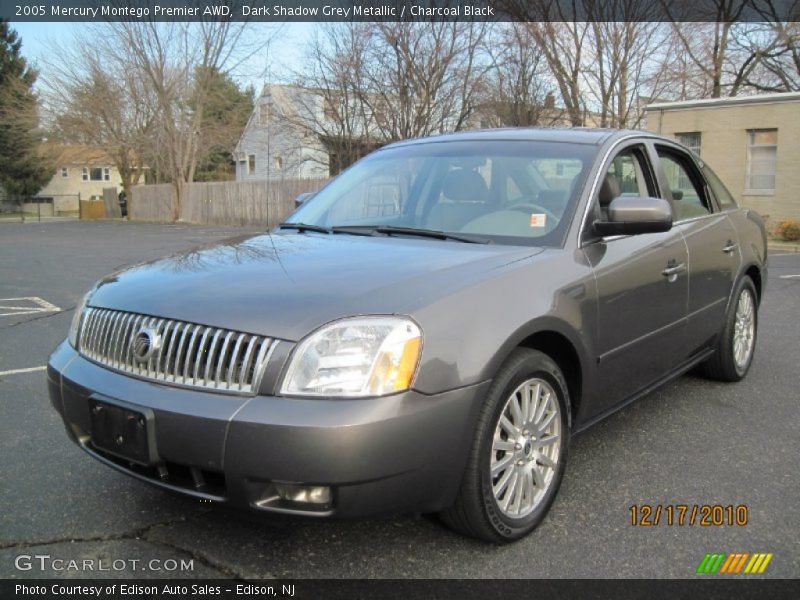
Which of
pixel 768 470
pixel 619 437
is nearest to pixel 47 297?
pixel 619 437

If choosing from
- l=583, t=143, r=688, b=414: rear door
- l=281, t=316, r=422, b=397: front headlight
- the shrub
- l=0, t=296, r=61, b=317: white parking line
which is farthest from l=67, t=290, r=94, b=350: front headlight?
the shrub

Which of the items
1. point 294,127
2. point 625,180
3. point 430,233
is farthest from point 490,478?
point 294,127

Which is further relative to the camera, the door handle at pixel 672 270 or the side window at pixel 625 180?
the door handle at pixel 672 270

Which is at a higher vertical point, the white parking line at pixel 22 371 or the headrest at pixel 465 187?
the headrest at pixel 465 187

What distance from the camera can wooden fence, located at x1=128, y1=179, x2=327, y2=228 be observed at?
29.5 m

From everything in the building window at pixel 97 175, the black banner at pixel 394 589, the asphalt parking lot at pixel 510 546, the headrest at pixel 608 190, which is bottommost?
the black banner at pixel 394 589

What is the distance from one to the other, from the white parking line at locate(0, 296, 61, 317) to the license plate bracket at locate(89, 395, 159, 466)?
6.30 metres

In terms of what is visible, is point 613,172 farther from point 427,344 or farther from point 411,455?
point 411,455

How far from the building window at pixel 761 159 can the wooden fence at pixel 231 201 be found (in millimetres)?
14428

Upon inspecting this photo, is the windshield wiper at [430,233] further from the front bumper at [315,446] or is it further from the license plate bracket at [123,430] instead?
the license plate bracket at [123,430]

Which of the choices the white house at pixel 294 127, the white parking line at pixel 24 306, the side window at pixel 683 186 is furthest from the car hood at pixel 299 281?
the white house at pixel 294 127

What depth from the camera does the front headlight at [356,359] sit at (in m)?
2.32

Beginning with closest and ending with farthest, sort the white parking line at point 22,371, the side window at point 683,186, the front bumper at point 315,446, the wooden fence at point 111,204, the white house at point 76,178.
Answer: the front bumper at point 315,446
the side window at point 683,186
the white parking line at point 22,371
the white house at point 76,178
the wooden fence at point 111,204

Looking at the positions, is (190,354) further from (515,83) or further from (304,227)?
(515,83)
